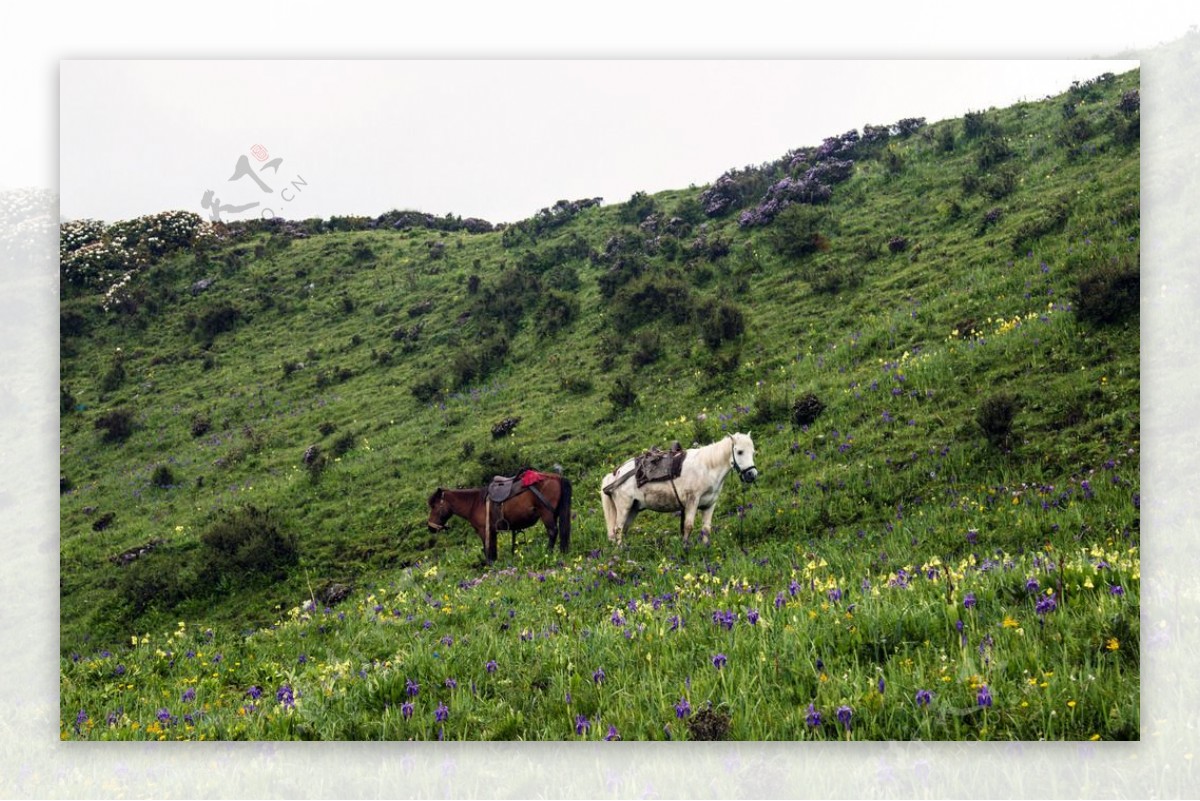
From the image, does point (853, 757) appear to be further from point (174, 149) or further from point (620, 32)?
point (174, 149)

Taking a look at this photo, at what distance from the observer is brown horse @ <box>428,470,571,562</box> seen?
456 inches

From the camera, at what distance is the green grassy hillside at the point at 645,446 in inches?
194

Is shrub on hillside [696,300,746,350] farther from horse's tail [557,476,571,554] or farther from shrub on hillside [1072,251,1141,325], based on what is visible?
shrub on hillside [1072,251,1141,325]

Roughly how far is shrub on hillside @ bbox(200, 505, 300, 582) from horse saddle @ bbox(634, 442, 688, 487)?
7.11 metres

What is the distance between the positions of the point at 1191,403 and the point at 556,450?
421 inches

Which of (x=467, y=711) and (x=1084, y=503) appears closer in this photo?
(x=467, y=711)

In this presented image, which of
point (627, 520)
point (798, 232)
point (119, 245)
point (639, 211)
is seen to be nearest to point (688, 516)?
point (627, 520)

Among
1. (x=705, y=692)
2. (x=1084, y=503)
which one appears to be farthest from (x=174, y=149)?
(x=1084, y=503)

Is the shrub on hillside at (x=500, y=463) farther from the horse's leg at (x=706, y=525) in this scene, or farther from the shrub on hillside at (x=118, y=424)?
the shrub on hillside at (x=118, y=424)

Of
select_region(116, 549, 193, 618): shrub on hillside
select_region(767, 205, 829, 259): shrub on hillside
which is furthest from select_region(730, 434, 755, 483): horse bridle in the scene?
select_region(767, 205, 829, 259): shrub on hillside

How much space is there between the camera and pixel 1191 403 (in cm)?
738

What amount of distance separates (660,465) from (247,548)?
803 centimetres

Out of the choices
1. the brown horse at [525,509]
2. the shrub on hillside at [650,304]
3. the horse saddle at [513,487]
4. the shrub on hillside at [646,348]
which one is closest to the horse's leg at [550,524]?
the brown horse at [525,509]

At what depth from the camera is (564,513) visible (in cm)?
1155
